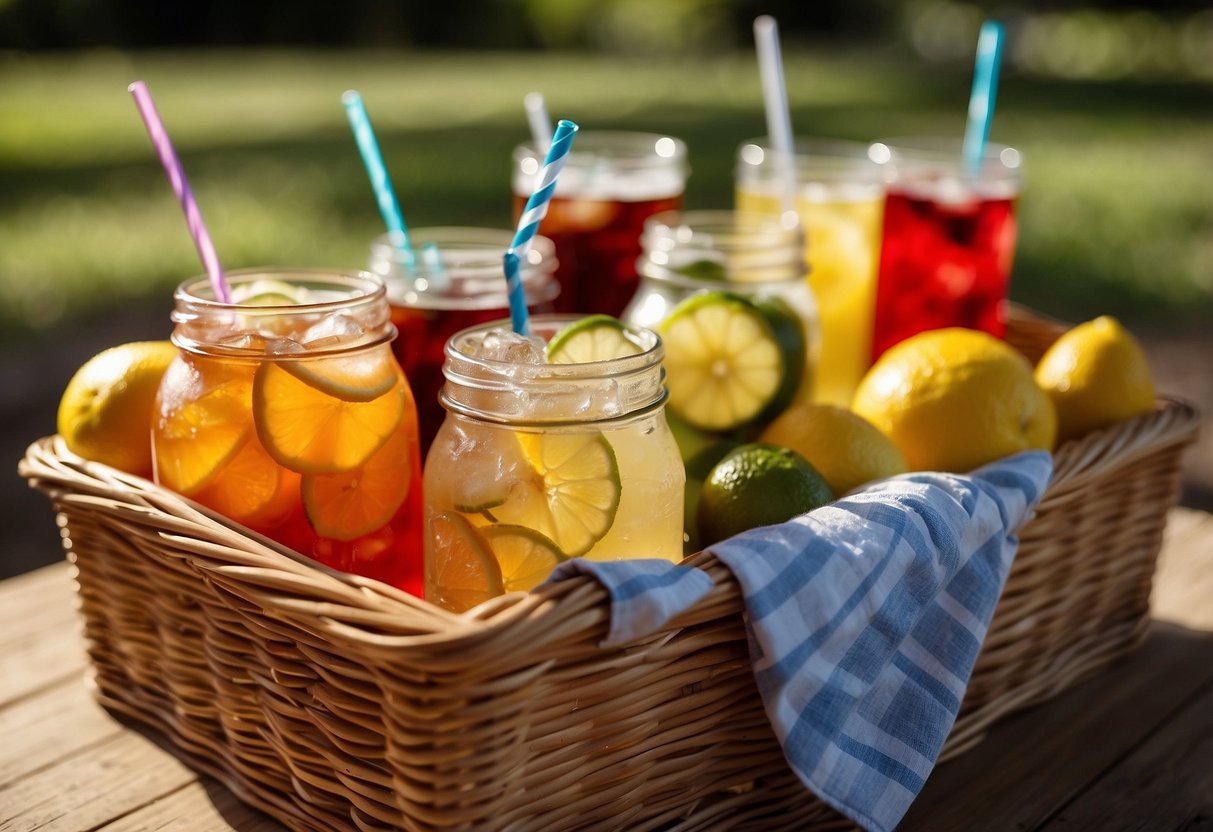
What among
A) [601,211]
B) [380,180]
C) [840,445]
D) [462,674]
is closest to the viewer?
[462,674]

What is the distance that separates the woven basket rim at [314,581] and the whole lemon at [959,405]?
0.06 m

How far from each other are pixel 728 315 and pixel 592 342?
203 millimetres

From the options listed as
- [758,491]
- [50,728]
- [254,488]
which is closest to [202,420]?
[254,488]

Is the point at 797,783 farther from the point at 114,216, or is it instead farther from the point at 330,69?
the point at 330,69

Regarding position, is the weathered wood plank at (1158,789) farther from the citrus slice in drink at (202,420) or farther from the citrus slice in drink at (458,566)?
the citrus slice in drink at (202,420)

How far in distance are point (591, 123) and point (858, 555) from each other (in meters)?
6.64

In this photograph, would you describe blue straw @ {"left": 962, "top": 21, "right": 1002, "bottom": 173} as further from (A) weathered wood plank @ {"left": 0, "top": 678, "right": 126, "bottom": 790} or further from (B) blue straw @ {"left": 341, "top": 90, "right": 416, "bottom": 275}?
(A) weathered wood plank @ {"left": 0, "top": 678, "right": 126, "bottom": 790}

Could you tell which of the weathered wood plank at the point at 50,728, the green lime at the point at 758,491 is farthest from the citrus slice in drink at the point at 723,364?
the weathered wood plank at the point at 50,728

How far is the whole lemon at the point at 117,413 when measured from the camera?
118cm

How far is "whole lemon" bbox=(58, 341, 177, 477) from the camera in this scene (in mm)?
1183

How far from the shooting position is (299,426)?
3.37ft

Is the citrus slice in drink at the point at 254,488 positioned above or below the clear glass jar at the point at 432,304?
below

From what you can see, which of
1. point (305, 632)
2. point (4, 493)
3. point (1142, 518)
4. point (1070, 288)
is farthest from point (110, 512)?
point (1070, 288)

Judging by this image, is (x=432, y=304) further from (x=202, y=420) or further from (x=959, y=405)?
(x=959, y=405)
